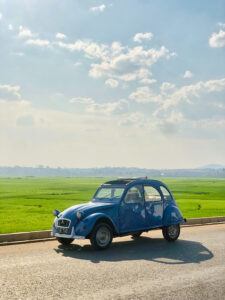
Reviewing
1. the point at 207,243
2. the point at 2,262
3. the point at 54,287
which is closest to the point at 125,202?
the point at 207,243

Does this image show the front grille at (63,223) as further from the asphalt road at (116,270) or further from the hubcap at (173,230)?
the hubcap at (173,230)

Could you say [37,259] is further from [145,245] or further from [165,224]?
[165,224]

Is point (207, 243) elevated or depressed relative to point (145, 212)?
depressed

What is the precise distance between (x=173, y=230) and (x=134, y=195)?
1.91 meters

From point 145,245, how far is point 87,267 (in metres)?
3.74

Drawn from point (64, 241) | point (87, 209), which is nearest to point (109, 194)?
point (87, 209)

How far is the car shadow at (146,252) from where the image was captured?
11016mm

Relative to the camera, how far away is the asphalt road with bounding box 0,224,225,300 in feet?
25.3

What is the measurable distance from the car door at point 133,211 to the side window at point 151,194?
0.21 meters

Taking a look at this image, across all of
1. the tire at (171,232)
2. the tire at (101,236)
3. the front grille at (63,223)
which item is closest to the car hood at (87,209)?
the front grille at (63,223)

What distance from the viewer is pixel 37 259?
1066 centimetres

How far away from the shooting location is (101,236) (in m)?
12.3

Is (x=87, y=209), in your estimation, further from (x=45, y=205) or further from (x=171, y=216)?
(x=45, y=205)

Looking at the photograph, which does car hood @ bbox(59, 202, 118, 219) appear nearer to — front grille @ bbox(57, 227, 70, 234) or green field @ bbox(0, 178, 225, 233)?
front grille @ bbox(57, 227, 70, 234)
